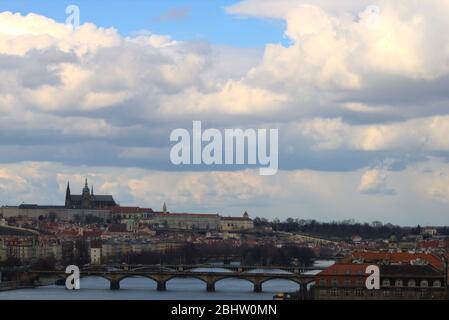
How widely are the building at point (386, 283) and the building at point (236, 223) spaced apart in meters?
50.7

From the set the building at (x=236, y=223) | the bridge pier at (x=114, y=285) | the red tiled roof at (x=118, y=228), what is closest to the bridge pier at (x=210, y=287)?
the bridge pier at (x=114, y=285)

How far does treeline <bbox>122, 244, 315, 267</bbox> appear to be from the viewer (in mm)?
37906

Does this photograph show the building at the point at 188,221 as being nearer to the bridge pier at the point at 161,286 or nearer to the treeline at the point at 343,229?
the treeline at the point at 343,229

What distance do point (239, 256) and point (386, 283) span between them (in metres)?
28.0

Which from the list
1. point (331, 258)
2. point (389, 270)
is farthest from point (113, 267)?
point (389, 270)

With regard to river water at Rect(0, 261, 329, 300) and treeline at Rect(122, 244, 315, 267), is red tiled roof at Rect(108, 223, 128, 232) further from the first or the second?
river water at Rect(0, 261, 329, 300)

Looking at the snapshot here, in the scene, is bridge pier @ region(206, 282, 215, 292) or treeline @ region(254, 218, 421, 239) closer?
bridge pier @ region(206, 282, 215, 292)

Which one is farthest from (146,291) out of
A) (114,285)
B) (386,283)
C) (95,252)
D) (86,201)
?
(86,201)

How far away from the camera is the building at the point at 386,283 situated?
15281 millimetres

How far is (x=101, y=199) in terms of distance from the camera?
70.4 meters

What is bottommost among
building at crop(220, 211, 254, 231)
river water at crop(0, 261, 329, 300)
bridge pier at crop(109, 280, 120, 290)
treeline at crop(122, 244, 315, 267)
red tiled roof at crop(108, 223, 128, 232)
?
river water at crop(0, 261, 329, 300)

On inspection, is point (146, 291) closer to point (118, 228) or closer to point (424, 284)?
point (424, 284)

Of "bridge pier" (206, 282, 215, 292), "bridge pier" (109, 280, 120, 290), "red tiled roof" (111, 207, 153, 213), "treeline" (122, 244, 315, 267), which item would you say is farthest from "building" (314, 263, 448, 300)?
"red tiled roof" (111, 207, 153, 213)

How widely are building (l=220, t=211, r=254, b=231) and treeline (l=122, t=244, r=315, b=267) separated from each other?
23.4m
